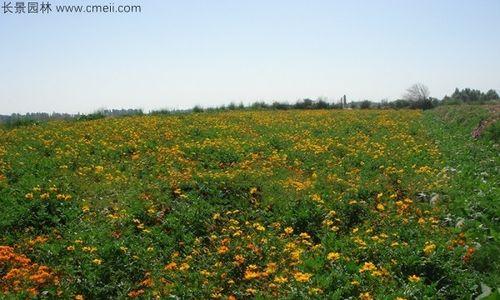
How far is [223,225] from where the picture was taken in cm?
898

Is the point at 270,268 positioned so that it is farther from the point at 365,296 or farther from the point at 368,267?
the point at 365,296

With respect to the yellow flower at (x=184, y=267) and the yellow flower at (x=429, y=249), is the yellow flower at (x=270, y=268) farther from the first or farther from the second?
the yellow flower at (x=429, y=249)

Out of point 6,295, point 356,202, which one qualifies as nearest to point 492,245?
point 356,202

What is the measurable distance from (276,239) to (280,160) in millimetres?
6121

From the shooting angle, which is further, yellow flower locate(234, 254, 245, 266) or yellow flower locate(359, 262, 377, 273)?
yellow flower locate(234, 254, 245, 266)

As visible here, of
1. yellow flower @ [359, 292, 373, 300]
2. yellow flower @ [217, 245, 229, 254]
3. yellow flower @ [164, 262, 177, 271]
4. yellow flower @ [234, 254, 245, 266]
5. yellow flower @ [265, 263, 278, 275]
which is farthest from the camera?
yellow flower @ [217, 245, 229, 254]

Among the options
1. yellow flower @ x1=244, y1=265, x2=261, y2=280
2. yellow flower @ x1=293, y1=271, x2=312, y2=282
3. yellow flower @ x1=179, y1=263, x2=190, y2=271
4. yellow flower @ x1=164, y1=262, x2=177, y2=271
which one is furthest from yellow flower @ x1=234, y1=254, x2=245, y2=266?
yellow flower @ x1=293, y1=271, x2=312, y2=282

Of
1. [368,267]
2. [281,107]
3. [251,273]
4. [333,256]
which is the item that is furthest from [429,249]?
[281,107]

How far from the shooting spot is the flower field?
650cm

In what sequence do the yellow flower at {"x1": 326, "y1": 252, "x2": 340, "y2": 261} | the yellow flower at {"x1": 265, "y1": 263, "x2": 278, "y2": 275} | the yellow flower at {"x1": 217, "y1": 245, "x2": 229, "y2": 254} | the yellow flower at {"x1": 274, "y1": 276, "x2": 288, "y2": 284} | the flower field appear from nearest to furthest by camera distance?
the yellow flower at {"x1": 274, "y1": 276, "x2": 288, "y2": 284}, the flower field, the yellow flower at {"x1": 265, "y1": 263, "x2": 278, "y2": 275}, the yellow flower at {"x1": 326, "y1": 252, "x2": 340, "y2": 261}, the yellow flower at {"x1": 217, "y1": 245, "x2": 229, "y2": 254}

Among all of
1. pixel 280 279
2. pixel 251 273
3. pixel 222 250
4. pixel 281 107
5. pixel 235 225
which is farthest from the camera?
pixel 281 107

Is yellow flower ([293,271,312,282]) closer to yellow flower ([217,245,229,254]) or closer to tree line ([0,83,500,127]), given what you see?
yellow flower ([217,245,229,254])

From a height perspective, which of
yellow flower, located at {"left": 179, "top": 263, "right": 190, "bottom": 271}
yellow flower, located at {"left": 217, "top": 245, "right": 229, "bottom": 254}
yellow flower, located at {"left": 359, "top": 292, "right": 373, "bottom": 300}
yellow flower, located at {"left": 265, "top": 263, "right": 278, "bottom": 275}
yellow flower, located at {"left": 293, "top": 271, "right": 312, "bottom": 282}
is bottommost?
yellow flower, located at {"left": 359, "top": 292, "right": 373, "bottom": 300}

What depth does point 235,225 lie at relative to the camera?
8.95 metres
